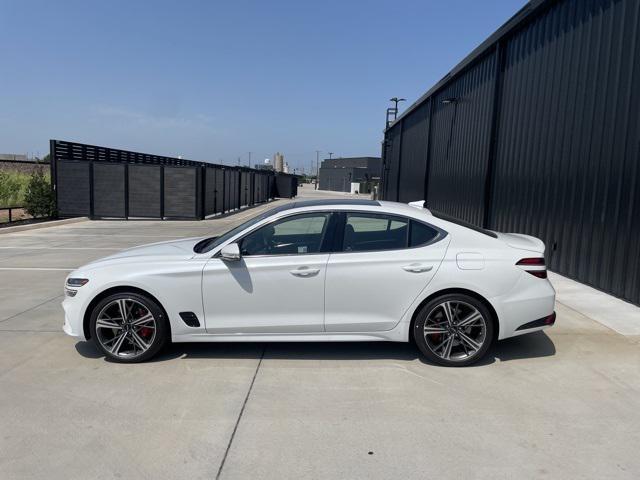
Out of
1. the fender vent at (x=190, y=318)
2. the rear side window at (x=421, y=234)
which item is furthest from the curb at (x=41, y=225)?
the rear side window at (x=421, y=234)

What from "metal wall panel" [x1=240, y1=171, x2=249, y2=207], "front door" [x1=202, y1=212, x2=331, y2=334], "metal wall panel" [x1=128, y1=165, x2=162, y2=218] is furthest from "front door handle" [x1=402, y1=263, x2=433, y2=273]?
"metal wall panel" [x1=240, y1=171, x2=249, y2=207]

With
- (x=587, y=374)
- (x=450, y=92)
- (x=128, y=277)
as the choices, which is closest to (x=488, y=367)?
(x=587, y=374)

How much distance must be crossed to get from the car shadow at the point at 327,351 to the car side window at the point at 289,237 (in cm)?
106

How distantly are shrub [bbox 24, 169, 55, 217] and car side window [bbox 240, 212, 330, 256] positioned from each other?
17.3 metres

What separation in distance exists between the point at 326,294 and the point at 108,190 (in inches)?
752

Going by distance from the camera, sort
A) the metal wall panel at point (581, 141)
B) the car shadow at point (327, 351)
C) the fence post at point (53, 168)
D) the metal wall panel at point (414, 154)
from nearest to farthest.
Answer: the car shadow at point (327, 351), the metal wall panel at point (581, 141), the fence post at point (53, 168), the metal wall panel at point (414, 154)

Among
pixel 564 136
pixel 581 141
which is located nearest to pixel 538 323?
pixel 581 141

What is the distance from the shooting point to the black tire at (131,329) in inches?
187

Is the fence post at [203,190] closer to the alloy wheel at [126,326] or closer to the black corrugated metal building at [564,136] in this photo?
the black corrugated metal building at [564,136]

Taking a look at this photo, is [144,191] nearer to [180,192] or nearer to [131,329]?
[180,192]

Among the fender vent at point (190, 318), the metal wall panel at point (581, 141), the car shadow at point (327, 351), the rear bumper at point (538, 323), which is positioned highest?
the metal wall panel at point (581, 141)

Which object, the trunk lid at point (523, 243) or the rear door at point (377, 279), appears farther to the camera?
the trunk lid at point (523, 243)

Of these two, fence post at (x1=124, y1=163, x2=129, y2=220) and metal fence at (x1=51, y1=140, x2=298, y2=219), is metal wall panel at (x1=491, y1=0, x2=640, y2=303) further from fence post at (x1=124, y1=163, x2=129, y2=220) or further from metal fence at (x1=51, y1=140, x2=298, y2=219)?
fence post at (x1=124, y1=163, x2=129, y2=220)

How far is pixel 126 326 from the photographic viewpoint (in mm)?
4789
